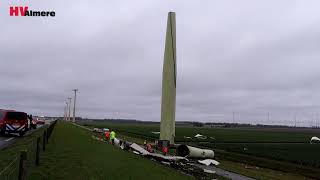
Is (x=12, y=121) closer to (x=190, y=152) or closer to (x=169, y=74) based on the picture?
(x=169, y=74)

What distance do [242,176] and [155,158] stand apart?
7.36 metres

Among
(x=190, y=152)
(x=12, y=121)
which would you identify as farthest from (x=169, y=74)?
(x=12, y=121)

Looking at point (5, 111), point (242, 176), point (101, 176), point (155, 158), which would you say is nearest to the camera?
point (101, 176)

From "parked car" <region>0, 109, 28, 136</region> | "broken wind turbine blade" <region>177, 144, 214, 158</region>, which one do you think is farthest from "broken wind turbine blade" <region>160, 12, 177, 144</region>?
"parked car" <region>0, 109, 28, 136</region>

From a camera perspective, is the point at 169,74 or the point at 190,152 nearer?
the point at 169,74

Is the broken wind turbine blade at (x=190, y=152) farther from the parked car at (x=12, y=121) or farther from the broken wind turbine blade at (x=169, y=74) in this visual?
the parked car at (x=12, y=121)

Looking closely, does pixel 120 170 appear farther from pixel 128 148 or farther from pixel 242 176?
pixel 128 148

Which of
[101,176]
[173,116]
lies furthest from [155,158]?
[101,176]

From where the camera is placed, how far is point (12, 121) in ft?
149

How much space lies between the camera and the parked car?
45.3m

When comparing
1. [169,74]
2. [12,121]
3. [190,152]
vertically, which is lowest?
[190,152]

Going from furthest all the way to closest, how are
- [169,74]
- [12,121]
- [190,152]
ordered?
1. [12,121]
2. [190,152]
3. [169,74]

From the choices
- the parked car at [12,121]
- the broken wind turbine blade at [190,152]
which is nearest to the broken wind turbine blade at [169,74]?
the broken wind turbine blade at [190,152]

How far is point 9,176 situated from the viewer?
14234mm
